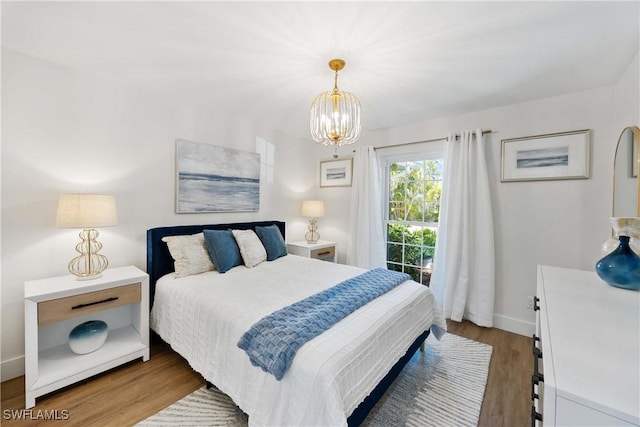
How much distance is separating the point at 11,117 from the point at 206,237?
5.18ft

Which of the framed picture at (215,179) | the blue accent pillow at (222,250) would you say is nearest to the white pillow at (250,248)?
the blue accent pillow at (222,250)

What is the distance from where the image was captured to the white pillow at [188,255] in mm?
2326

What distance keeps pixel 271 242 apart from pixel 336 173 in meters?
1.67

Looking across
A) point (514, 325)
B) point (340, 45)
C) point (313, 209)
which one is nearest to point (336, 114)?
point (340, 45)

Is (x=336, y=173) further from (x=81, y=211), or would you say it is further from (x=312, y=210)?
(x=81, y=211)

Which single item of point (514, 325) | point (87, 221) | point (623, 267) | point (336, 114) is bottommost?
point (514, 325)

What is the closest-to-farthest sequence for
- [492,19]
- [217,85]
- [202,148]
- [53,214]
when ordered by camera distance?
[492,19]
[53,214]
[217,85]
[202,148]

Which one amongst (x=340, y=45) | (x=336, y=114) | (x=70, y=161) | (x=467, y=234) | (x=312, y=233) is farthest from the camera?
(x=312, y=233)

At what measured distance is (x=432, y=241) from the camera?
132 inches

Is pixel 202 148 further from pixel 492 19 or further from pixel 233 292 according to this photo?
pixel 492 19

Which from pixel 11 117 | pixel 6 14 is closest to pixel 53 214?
pixel 11 117

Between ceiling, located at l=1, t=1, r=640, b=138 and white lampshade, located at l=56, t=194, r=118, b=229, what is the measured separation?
3.45ft

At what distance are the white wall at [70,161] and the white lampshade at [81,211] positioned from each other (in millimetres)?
311

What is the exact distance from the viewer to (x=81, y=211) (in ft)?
6.10
